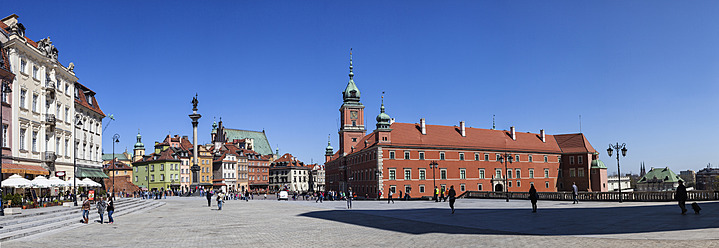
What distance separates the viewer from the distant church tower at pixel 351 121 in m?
110

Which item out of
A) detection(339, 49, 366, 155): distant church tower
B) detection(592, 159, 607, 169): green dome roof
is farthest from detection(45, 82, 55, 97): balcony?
detection(592, 159, 607, 169): green dome roof

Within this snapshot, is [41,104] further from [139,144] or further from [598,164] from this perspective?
[139,144]

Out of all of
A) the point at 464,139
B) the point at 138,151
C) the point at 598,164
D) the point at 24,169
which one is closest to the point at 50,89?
the point at 24,169

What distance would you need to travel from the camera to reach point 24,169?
122 feet

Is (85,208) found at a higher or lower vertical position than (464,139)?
lower

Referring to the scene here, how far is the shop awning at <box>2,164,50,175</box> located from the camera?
35284 mm

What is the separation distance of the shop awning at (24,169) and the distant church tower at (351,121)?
71.5m

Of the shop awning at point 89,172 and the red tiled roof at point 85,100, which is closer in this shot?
the shop awning at point 89,172

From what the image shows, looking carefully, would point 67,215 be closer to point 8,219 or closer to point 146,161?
point 8,219

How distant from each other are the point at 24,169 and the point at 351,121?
7771 centimetres

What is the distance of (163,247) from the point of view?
1639 centimetres

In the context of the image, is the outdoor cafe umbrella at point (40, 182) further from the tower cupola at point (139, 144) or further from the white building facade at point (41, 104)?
the tower cupola at point (139, 144)

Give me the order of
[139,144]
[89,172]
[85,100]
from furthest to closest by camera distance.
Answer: [139,144], [85,100], [89,172]

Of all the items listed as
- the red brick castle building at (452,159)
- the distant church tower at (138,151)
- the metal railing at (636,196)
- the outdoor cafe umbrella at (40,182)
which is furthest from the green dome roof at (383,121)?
the distant church tower at (138,151)
